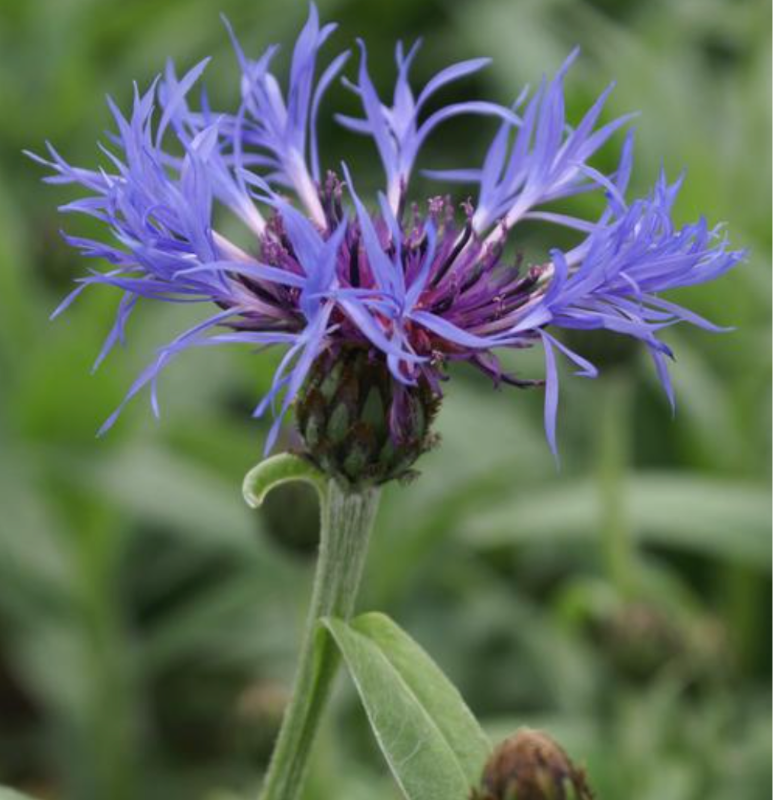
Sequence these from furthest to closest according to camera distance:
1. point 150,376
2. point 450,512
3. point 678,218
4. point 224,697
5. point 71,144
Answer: point 71,144 → point 224,697 → point 678,218 → point 450,512 → point 150,376

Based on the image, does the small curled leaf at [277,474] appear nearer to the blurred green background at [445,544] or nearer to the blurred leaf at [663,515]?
the blurred green background at [445,544]

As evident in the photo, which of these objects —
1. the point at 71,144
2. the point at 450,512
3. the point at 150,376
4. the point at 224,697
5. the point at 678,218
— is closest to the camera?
the point at 150,376

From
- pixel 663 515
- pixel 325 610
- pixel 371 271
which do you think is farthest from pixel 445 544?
pixel 371 271

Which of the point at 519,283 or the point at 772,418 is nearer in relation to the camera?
the point at 519,283

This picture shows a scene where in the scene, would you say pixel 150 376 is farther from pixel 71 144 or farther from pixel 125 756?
pixel 71 144

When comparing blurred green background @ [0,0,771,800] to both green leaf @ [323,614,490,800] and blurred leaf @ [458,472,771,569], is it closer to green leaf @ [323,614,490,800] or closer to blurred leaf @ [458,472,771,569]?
blurred leaf @ [458,472,771,569]

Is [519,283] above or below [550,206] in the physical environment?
below

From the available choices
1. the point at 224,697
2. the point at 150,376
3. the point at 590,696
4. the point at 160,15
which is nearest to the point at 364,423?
the point at 150,376
